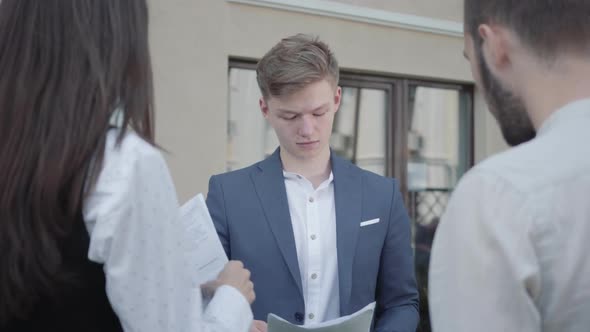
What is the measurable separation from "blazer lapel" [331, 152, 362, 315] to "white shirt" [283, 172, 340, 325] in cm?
4

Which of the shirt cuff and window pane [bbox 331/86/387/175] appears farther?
window pane [bbox 331/86/387/175]

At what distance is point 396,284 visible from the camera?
223cm

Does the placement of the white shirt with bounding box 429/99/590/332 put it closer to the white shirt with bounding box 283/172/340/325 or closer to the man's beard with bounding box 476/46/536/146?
the man's beard with bounding box 476/46/536/146

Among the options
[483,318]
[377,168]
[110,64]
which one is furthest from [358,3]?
[483,318]

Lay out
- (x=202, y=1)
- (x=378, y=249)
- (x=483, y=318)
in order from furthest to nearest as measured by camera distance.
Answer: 1. (x=202, y=1)
2. (x=378, y=249)
3. (x=483, y=318)

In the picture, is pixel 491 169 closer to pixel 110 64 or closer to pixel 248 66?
pixel 110 64

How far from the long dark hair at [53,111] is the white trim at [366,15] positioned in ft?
9.73

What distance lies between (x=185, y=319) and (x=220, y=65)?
3.01m

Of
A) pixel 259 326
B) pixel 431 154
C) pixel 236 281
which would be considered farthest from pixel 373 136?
pixel 236 281

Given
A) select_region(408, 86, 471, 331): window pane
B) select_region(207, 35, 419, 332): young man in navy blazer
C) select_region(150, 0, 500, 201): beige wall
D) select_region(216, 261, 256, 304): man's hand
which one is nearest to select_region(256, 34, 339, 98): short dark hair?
select_region(207, 35, 419, 332): young man in navy blazer

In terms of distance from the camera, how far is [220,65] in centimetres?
407

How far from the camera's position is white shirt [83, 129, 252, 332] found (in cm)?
116

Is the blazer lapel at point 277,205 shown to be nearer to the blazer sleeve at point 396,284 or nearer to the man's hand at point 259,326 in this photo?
the man's hand at point 259,326

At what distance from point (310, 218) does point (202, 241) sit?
644 mm
